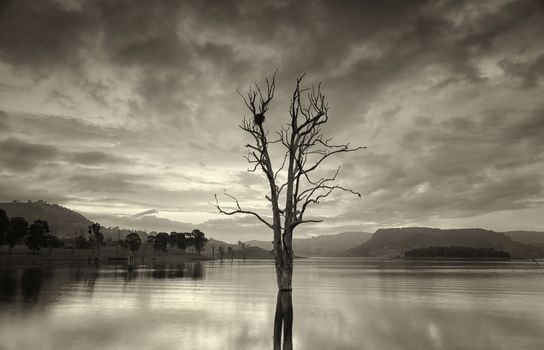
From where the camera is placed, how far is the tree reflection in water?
410 inches

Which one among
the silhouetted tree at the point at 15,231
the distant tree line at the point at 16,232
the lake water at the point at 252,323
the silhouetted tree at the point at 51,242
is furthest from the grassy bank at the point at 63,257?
the lake water at the point at 252,323

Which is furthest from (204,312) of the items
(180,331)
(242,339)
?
(242,339)

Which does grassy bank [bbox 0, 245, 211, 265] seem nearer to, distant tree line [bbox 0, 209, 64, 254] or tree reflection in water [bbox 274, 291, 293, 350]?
distant tree line [bbox 0, 209, 64, 254]

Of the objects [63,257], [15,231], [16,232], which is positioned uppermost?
[15,231]

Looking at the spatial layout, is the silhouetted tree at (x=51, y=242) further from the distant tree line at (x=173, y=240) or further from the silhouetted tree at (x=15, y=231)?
the distant tree line at (x=173, y=240)

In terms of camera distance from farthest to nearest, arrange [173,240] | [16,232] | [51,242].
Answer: [173,240]
[51,242]
[16,232]

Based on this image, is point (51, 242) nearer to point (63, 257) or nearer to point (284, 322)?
point (63, 257)

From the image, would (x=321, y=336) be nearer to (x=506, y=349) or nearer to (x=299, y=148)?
(x=506, y=349)

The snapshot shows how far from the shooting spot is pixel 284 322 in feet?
44.6

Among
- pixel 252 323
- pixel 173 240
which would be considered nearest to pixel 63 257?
pixel 173 240

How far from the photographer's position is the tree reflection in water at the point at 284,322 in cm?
1041

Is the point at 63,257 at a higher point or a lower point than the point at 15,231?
lower

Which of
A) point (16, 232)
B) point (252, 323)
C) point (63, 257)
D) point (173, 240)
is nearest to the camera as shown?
point (252, 323)

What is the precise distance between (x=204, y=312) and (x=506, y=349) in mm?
10972
